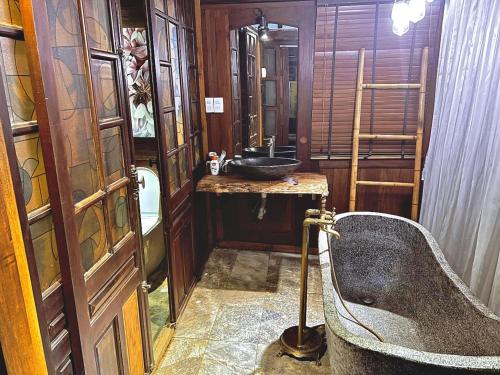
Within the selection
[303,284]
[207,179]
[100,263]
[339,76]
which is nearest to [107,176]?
[100,263]

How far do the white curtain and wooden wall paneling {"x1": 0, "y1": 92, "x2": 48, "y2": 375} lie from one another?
72.1 inches

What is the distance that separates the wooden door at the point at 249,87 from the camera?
3.04 metres

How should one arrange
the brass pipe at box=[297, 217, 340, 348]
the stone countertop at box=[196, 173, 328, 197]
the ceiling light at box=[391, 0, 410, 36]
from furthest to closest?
the stone countertop at box=[196, 173, 328, 197] → the ceiling light at box=[391, 0, 410, 36] → the brass pipe at box=[297, 217, 340, 348]

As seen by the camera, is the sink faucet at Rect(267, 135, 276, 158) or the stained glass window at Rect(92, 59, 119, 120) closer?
the stained glass window at Rect(92, 59, 119, 120)

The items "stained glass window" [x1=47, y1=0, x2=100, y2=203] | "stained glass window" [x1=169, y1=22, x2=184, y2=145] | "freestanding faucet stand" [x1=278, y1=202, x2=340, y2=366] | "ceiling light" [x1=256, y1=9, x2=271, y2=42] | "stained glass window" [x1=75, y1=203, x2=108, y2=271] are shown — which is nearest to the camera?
"stained glass window" [x1=47, y1=0, x2=100, y2=203]

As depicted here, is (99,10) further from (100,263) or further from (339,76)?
(339,76)

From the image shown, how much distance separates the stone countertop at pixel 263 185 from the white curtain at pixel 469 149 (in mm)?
786

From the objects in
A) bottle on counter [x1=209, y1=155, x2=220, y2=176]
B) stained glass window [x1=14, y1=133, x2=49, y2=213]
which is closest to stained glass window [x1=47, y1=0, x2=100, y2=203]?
stained glass window [x1=14, y1=133, x2=49, y2=213]

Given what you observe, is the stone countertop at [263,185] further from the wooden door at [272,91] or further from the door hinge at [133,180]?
the door hinge at [133,180]

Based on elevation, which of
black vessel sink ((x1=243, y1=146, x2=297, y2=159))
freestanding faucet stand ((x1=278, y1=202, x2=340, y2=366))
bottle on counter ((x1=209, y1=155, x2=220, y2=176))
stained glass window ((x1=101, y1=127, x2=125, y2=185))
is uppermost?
stained glass window ((x1=101, y1=127, x2=125, y2=185))

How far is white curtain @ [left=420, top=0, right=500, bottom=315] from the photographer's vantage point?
1735 millimetres

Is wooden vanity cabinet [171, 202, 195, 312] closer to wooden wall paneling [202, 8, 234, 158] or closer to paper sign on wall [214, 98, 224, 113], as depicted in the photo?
wooden wall paneling [202, 8, 234, 158]

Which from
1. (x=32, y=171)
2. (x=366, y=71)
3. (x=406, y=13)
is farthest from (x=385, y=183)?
(x=32, y=171)

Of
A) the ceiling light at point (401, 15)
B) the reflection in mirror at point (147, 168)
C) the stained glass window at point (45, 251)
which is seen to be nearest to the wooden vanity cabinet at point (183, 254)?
the reflection in mirror at point (147, 168)
